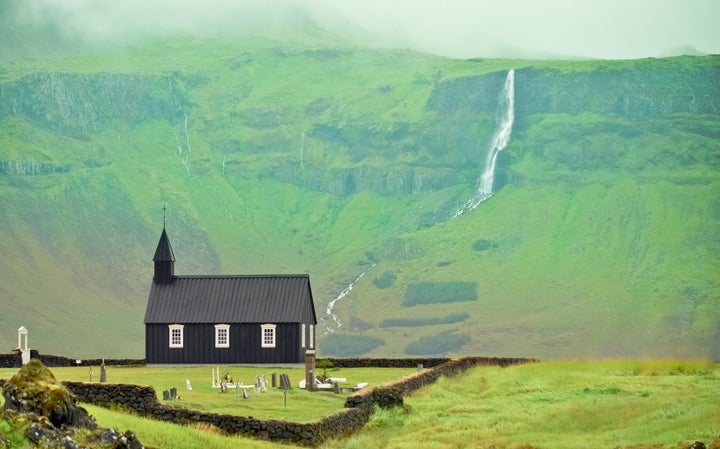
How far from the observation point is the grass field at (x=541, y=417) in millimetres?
40781

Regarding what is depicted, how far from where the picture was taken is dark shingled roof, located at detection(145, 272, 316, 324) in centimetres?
8688

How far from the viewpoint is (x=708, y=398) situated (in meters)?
47.8

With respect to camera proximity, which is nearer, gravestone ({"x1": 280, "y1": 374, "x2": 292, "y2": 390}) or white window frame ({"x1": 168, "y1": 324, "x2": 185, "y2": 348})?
gravestone ({"x1": 280, "y1": 374, "x2": 292, "y2": 390})

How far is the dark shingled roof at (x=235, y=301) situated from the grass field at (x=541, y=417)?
25259mm

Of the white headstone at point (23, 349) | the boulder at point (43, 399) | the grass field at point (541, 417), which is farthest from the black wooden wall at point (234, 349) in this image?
the boulder at point (43, 399)

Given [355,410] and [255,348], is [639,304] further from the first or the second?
[355,410]

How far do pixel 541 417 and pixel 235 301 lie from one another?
41.9 m

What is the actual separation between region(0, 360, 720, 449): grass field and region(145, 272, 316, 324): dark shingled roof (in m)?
25.3

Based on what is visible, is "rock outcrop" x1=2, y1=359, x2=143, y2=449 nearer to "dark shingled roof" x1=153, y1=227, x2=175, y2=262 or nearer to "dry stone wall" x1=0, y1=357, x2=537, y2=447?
"dry stone wall" x1=0, y1=357, x2=537, y2=447

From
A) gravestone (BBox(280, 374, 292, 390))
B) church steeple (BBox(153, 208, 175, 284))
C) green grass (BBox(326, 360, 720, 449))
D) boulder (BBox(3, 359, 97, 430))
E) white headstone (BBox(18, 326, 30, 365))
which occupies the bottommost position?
green grass (BBox(326, 360, 720, 449))

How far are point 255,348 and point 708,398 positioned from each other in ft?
138

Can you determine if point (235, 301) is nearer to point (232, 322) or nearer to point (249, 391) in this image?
point (232, 322)

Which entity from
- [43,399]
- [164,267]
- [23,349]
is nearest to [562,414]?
[43,399]

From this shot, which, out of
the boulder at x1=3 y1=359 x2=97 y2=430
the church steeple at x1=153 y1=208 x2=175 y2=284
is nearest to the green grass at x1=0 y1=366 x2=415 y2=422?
the church steeple at x1=153 y1=208 x2=175 y2=284
